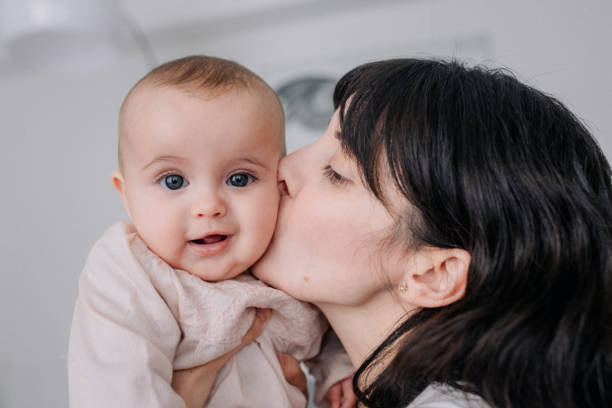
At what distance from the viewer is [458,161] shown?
830 mm

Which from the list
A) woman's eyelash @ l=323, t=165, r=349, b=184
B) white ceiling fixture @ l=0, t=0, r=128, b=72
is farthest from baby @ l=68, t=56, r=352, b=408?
white ceiling fixture @ l=0, t=0, r=128, b=72

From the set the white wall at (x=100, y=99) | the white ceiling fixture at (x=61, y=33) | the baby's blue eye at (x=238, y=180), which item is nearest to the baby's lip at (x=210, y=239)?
the baby's blue eye at (x=238, y=180)

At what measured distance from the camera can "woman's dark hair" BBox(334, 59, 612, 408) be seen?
805 mm

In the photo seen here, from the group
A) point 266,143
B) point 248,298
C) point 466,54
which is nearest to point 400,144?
point 266,143

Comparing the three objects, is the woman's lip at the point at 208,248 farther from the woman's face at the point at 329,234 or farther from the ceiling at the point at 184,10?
the ceiling at the point at 184,10

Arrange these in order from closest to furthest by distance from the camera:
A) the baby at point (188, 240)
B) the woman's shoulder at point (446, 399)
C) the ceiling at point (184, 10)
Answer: the woman's shoulder at point (446, 399) → the baby at point (188, 240) → the ceiling at point (184, 10)

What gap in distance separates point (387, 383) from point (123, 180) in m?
0.66

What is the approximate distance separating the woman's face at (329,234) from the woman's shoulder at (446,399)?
0.21 m

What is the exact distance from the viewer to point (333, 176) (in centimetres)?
98

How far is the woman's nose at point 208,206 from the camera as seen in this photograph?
916 mm

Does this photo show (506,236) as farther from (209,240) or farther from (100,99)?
(100,99)

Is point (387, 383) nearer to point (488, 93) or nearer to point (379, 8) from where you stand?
point (488, 93)

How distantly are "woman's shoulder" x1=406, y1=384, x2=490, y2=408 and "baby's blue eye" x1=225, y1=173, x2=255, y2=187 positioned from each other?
1.67 ft

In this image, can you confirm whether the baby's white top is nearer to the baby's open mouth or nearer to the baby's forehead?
the baby's open mouth
